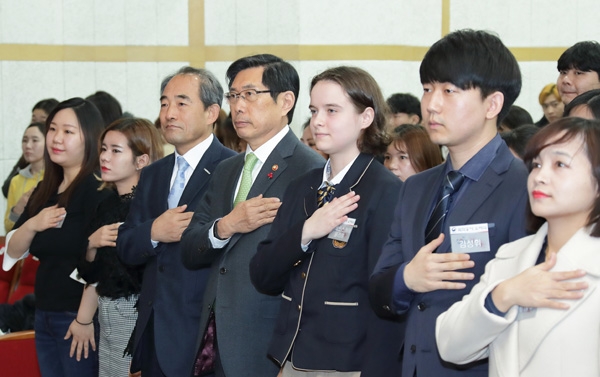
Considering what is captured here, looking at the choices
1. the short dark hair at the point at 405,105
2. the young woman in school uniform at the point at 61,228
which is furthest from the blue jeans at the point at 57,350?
the short dark hair at the point at 405,105

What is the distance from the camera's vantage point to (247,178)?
3.45m

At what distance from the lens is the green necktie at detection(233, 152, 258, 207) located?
3.44m

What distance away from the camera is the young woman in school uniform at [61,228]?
4242mm

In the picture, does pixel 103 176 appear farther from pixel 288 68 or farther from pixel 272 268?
pixel 272 268

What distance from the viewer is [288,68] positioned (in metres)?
3.60

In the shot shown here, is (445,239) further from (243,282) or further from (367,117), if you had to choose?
(243,282)

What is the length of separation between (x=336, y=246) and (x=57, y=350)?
209cm

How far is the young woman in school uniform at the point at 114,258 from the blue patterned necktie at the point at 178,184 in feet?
1.12

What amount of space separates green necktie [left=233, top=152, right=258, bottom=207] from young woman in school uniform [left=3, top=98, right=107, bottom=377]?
43.1 inches

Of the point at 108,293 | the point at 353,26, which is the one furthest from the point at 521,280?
the point at 353,26

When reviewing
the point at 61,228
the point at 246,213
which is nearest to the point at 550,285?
the point at 246,213

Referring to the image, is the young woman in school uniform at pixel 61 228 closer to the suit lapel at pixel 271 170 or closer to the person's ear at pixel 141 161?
the person's ear at pixel 141 161

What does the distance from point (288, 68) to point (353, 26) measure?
15.5 ft

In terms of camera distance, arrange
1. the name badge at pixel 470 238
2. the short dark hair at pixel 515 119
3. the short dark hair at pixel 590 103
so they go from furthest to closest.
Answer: the short dark hair at pixel 515 119
the short dark hair at pixel 590 103
the name badge at pixel 470 238
